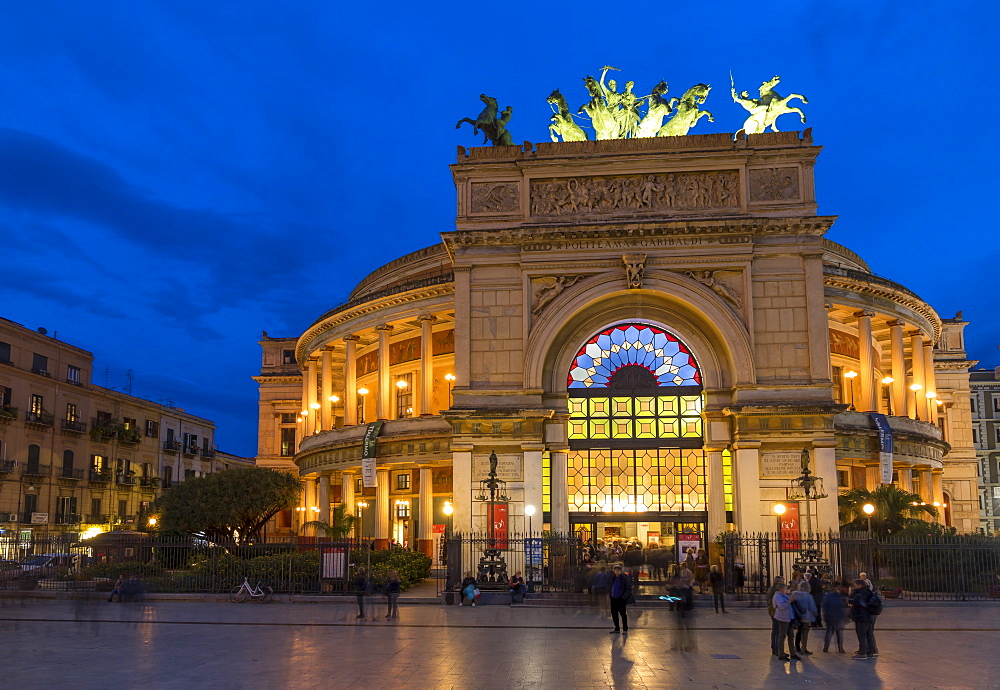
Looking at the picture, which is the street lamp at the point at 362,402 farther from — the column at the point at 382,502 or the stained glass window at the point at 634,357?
the stained glass window at the point at 634,357

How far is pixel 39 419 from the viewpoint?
61.4 meters

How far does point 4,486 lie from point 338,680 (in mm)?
49673

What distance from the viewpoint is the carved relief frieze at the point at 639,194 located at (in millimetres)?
39750

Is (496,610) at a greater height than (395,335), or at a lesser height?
lesser

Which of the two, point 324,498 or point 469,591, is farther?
point 324,498

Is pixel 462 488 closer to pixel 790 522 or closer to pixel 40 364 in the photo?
pixel 790 522

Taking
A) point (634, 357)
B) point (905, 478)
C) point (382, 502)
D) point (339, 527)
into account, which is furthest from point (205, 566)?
point (905, 478)

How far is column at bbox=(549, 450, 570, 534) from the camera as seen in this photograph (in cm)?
3853

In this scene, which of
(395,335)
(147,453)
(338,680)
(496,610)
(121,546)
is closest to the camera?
(338,680)

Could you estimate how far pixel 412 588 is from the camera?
35.8m

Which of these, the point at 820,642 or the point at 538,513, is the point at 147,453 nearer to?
the point at 538,513

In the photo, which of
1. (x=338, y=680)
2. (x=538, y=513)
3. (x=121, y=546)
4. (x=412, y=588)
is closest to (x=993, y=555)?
(x=538, y=513)

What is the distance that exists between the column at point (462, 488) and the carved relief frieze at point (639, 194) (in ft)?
35.4

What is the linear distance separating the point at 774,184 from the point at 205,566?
27.1 metres
